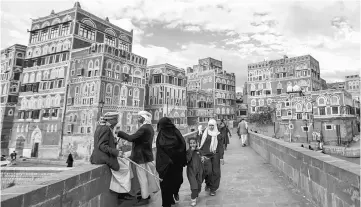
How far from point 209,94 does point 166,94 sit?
14927mm

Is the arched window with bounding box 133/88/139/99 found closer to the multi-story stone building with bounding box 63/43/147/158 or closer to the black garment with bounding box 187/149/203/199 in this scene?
the multi-story stone building with bounding box 63/43/147/158

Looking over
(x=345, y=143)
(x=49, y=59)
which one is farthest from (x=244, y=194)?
(x=49, y=59)

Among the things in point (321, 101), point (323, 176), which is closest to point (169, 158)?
point (323, 176)

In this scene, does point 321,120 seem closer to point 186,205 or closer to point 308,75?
point 308,75

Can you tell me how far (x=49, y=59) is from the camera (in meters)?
37.2

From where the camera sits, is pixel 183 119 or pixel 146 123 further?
pixel 183 119

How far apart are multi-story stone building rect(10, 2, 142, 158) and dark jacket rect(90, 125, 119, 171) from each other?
29904 millimetres

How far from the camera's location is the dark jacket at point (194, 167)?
4.83 m

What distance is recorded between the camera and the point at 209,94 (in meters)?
51.6

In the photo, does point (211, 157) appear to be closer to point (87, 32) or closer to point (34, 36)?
point (87, 32)

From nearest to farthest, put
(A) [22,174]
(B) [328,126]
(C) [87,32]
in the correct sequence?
(A) [22,174]
(B) [328,126]
(C) [87,32]

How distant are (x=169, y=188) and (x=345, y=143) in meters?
39.8

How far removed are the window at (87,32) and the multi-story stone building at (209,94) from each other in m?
22.7

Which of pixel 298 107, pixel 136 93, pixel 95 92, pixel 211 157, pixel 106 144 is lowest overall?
pixel 211 157
